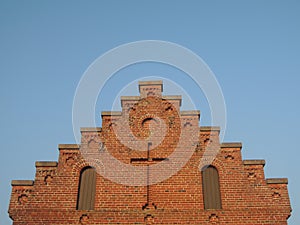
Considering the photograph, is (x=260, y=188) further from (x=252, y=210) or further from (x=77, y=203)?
(x=77, y=203)

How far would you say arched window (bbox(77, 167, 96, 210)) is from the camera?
1286cm

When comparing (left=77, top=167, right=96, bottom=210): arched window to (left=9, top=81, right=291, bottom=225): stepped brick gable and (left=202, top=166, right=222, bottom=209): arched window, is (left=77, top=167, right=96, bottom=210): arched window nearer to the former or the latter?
(left=9, top=81, right=291, bottom=225): stepped brick gable

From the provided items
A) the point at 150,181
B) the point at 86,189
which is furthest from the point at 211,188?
the point at 86,189

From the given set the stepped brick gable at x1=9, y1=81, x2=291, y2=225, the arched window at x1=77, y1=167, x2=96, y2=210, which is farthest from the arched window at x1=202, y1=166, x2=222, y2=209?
the arched window at x1=77, y1=167, x2=96, y2=210

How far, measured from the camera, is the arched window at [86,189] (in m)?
12.9

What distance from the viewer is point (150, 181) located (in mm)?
13133

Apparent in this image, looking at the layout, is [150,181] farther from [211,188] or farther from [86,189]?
[86,189]

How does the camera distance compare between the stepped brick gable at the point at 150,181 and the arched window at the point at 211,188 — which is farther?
the arched window at the point at 211,188

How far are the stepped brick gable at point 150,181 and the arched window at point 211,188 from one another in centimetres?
4

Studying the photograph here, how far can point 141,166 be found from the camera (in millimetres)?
13484

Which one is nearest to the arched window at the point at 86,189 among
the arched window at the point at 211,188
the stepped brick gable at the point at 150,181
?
the stepped brick gable at the point at 150,181

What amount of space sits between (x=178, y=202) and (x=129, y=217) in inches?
71.1

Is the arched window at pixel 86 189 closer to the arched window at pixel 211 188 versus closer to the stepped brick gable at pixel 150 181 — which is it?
the stepped brick gable at pixel 150 181

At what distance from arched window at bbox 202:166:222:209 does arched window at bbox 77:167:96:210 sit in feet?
13.3
